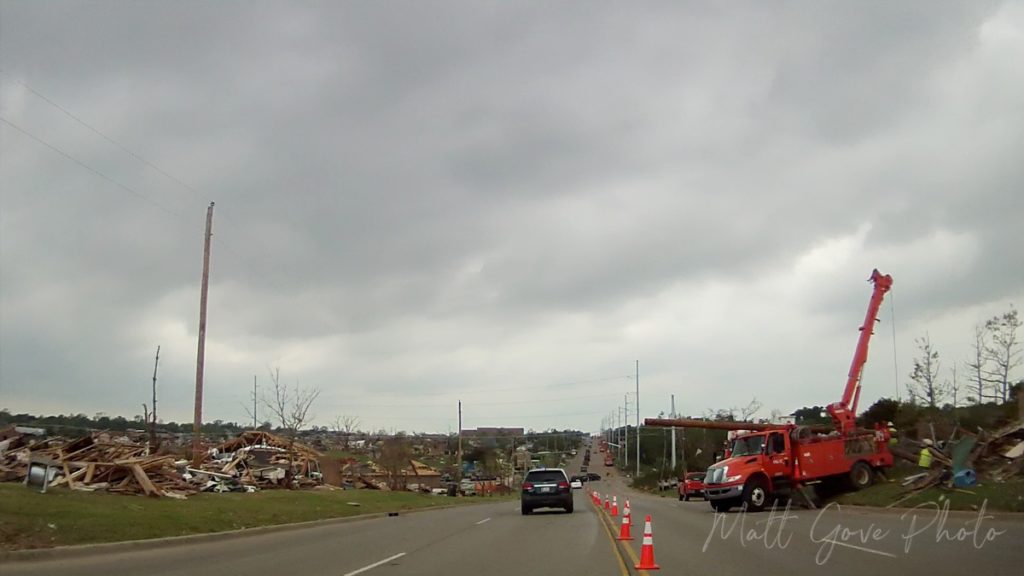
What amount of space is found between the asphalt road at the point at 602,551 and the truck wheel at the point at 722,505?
6.00 meters

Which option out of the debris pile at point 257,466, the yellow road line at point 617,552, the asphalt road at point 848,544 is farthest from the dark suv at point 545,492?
the debris pile at point 257,466

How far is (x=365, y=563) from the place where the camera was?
15.5 m

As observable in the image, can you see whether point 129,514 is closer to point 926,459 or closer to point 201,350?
point 201,350

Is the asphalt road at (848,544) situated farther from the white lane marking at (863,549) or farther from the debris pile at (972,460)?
the debris pile at (972,460)

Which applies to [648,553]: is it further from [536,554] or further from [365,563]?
[365,563]

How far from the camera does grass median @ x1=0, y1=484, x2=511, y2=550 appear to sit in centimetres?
1656

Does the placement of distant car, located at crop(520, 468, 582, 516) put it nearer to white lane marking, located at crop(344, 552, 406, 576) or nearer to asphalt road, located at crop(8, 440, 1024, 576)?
asphalt road, located at crop(8, 440, 1024, 576)

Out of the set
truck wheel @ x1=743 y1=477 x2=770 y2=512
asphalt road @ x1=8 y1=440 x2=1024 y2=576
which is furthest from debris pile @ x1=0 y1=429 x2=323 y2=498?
truck wheel @ x1=743 y1=477 x2=770 y2=512

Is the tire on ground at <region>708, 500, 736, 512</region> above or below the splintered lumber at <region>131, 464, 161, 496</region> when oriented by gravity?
below

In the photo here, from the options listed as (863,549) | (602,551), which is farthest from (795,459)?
(602,551)

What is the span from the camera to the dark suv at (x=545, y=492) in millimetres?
32250

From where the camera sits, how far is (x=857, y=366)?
34969 mm

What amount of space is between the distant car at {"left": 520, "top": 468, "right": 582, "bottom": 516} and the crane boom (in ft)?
37.5

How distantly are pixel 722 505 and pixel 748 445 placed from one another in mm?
2480
